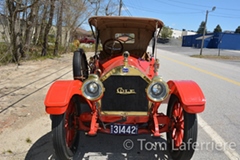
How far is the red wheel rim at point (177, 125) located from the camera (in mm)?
3144

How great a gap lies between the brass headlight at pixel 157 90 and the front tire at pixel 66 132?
1.14 m

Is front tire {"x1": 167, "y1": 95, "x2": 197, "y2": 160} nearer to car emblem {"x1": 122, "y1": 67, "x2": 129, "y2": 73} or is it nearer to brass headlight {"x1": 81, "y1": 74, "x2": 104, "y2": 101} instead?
car emblem {"x1": 122, "y1": 67, "x2": 129, "y2": 73}

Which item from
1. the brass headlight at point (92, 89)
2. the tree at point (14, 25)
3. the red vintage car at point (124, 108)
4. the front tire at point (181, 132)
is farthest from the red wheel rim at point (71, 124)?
the tree at point (14, 25)

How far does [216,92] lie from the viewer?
7004mm

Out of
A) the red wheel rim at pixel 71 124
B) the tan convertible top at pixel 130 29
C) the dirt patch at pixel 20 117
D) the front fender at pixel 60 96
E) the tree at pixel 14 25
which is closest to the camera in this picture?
the front fender at pixel 60 96

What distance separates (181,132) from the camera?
124 inches

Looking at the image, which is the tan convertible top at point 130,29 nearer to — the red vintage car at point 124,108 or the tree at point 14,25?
the red vintage car at point 124,108

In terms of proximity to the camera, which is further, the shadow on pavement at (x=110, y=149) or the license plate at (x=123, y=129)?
the shadow on pavement at (x=110, y=149)

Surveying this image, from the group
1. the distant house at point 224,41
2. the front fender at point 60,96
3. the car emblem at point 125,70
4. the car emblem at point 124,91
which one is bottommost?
the front fender at point 60,96

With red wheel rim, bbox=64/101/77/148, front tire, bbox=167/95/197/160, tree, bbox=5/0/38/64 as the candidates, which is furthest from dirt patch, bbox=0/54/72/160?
tree, bbox=5/0/38/64

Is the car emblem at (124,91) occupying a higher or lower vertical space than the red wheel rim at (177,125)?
higher

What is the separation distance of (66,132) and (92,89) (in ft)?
2.54

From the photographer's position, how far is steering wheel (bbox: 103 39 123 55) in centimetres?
474

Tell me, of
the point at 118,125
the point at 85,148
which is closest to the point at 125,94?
the point at 118,125
